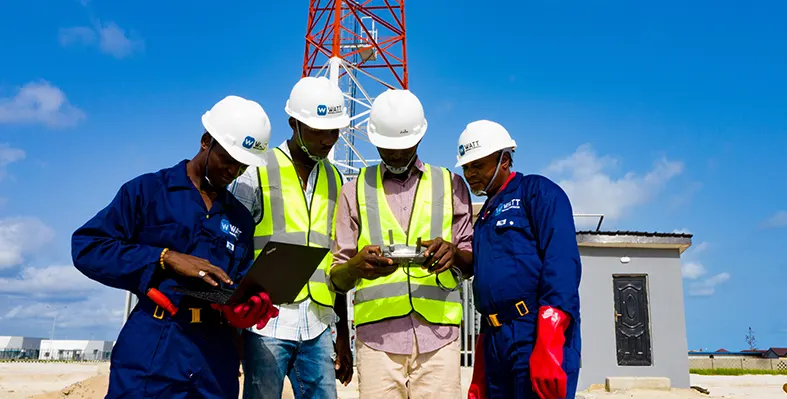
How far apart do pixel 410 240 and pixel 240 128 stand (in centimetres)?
117

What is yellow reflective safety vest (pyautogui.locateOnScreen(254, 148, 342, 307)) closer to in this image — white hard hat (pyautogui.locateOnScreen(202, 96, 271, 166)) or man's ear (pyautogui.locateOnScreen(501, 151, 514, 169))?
white hard hat (pyautogui.locateOnScreen(202, 96, 271, 166))

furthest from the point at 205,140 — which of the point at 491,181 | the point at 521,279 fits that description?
the point at 521,279

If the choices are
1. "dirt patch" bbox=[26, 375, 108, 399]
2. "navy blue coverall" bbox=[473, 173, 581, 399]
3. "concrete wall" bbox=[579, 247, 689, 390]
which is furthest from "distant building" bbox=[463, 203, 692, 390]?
"navy blue coverall" bbox=[473, 173, 581, 399]

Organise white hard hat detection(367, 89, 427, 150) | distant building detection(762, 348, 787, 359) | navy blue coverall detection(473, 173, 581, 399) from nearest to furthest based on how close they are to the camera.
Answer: navy blue coverall detection(473, 173, 581, 399)
white hard hat detection(367, 89, 427, 150)
distant building detection(762, 348, 787, 359)

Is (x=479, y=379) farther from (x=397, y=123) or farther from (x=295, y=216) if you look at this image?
(x=397, y=123)

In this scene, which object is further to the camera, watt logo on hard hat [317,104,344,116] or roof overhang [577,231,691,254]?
roof overhang [577,231,691,254]

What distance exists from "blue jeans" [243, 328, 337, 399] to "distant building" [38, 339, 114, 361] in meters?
43.1

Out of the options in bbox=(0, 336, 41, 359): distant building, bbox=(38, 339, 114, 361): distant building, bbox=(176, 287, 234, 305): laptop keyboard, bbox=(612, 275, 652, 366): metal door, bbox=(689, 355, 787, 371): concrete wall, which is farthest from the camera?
bbox=(0, 336, 41, 359): distant building

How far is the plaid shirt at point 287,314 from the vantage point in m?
3.43

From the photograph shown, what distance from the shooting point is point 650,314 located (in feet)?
46.9

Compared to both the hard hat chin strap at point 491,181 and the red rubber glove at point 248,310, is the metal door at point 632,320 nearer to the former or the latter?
the hard hat chin strap at point 491,181

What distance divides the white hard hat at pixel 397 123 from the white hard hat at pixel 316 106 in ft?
0.69

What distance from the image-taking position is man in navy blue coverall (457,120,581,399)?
3012 millimetres

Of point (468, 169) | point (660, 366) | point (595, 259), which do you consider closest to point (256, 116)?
point (468, 169)
